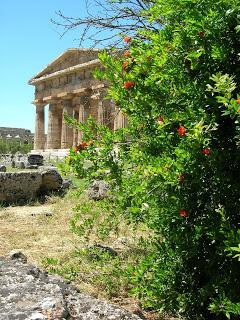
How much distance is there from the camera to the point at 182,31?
2.60 metres

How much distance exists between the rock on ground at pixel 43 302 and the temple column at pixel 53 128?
4125 centimetres

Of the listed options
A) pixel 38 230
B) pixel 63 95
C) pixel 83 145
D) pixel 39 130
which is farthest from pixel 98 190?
pixel 39 130

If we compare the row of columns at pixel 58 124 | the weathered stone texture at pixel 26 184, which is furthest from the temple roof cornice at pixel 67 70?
the weathered stone texture at pixel 26 184

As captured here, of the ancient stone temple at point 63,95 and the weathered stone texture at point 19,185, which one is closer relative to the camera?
the weathered stone texture at point 19,185

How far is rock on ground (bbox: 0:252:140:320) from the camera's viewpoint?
2.08 metres

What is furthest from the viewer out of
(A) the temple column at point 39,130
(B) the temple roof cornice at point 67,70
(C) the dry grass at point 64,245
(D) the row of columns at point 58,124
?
(A) the temple column at point 39,130

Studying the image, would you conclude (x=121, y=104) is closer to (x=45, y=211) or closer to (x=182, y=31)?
(x=182, y=31)

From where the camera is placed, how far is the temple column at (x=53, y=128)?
43.8 metres

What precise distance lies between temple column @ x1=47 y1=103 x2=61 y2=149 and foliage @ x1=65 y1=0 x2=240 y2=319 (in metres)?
41.0

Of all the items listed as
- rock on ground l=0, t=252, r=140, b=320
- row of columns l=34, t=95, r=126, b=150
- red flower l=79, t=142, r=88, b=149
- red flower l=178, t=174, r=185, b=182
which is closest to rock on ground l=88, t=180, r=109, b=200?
red flower l=79, t=142, r=88, b=149

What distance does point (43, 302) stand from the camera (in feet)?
7.13

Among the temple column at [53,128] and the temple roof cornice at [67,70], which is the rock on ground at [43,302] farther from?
the temple column at [53,128]

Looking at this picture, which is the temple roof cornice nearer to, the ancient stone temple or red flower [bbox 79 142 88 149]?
the ancient stone temple

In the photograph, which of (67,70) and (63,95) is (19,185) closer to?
(67,70)
